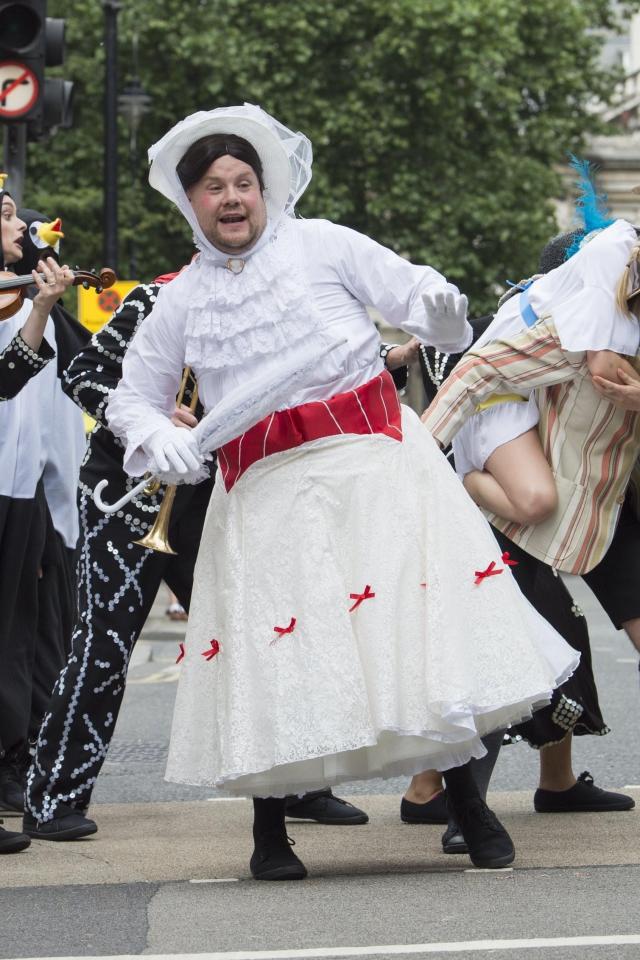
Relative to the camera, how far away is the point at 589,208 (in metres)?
6.04

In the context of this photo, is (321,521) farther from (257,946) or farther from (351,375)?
(257,946)

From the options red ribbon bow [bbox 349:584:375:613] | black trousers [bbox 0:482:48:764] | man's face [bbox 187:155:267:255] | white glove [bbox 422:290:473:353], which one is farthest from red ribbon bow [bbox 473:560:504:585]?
black trousers [bbox 0:482:48:764]

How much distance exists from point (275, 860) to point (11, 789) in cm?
187

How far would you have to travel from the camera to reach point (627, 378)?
550 cm

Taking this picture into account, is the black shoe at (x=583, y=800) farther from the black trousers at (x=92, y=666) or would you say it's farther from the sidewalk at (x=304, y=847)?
the black trousers at (x=92, y=666)

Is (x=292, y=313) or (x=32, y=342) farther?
(x=32, y=342)

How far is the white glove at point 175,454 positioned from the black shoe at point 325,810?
1754mm

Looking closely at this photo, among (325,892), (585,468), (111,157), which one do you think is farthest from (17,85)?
(111,157)

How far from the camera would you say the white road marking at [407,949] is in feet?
13.9

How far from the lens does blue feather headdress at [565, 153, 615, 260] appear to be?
6012 millimetres

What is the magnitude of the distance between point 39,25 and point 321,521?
569cm

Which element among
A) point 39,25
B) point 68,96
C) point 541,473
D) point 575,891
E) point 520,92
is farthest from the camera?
point 520,92

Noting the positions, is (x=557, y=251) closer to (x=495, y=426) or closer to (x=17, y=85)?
(x=495, y=426)

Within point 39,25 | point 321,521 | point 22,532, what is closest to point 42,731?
point 22,532
